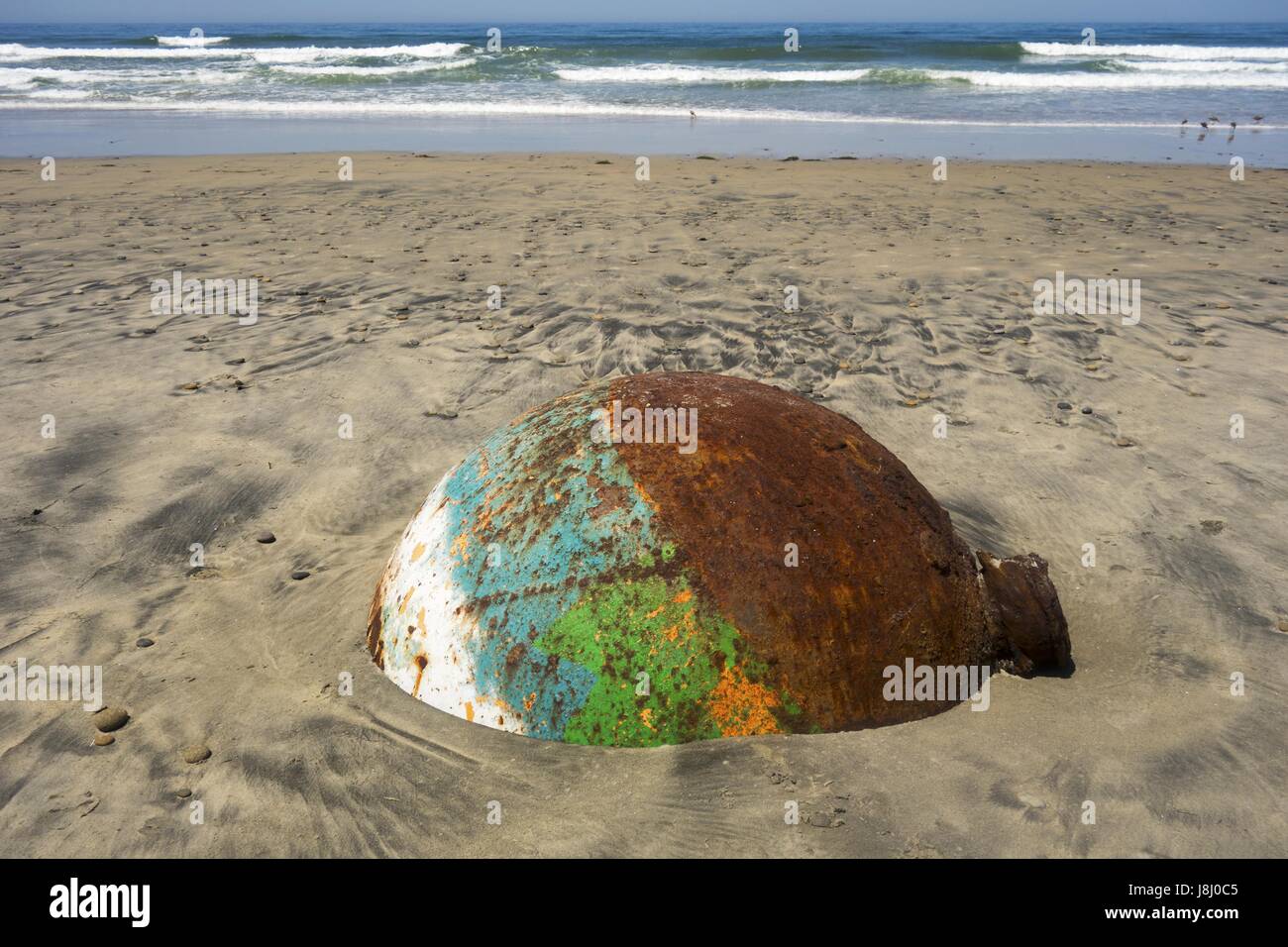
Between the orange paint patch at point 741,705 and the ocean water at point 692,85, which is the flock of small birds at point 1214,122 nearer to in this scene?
the ocean water at point 692,85

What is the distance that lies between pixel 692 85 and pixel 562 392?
2048 centimetres

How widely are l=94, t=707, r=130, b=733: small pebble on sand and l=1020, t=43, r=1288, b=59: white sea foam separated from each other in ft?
110

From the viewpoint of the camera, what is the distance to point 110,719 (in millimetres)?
2734

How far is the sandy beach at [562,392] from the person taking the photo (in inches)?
93.0

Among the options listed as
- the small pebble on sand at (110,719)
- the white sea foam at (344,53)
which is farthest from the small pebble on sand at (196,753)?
the white sea foam at (344,53)

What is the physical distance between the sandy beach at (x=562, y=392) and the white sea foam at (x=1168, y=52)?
24928mm

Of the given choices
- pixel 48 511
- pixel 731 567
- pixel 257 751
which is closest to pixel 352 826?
pixel 257 751

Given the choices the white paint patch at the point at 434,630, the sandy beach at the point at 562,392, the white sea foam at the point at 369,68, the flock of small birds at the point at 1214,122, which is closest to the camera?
the sandy beach at the point at 562,392

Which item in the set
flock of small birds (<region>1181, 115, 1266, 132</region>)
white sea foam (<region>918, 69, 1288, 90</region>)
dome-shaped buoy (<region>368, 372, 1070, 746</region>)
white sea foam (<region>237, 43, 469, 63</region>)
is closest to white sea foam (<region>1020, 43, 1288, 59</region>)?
white sea foam (<region>918, 69, 1288, 90</region>)

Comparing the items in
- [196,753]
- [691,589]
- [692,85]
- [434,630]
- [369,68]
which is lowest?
[196,753]

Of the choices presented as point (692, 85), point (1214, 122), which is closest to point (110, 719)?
point (1214, 122)

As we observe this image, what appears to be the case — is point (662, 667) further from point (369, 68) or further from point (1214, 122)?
point (369, 68)

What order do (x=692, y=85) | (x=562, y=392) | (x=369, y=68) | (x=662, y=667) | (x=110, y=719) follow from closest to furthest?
(x=662, y=667)
(x=110, y=719)
(x=562, y=392)
(x=692, y=85)
(x=369, y=68)
